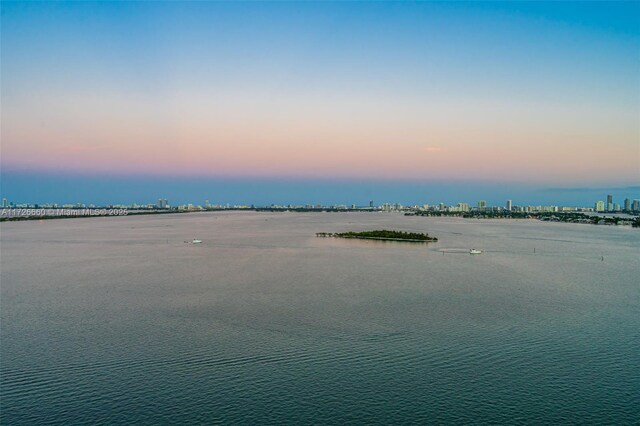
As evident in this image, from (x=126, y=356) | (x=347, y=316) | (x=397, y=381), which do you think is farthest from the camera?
(x=347, y=316)

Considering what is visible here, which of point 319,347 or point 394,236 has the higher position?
point 394,236

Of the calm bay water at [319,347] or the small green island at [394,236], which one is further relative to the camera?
the small green island at [394,236]

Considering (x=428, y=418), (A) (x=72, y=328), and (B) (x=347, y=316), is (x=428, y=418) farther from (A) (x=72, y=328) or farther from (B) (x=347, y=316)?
(A) (x=72, y=328)

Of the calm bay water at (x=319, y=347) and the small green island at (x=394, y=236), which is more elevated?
the small green island at (x=394, y=236)

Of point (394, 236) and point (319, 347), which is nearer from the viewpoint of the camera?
point (319, 347)

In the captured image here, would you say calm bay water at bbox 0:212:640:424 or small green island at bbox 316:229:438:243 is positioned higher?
small green island at bbox 316:229:438:243

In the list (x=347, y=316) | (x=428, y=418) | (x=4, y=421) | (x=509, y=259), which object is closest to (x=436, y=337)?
(x=347, y=316)

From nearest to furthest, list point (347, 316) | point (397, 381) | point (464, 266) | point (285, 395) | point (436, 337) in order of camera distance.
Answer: point (285, 395) < point (397, 381) < point (436, 337) < point (347, 316) < point (464, 266)

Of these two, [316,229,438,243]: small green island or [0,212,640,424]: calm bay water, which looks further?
[316,229,438,243]: small green island
